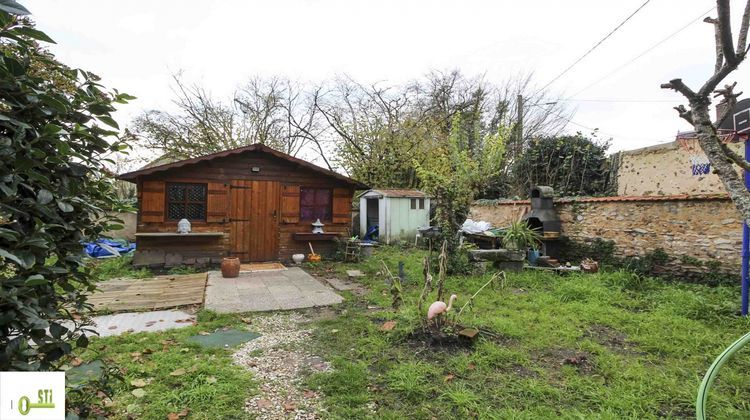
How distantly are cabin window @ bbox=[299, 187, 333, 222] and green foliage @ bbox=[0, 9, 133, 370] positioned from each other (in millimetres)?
7333

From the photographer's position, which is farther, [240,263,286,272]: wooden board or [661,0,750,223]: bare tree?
[240,263,286,272]: wooden board

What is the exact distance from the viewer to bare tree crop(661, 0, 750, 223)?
2080 mm

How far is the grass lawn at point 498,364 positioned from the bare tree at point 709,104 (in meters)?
1.55

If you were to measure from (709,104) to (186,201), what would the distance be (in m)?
8.64

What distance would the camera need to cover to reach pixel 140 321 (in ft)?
13.4

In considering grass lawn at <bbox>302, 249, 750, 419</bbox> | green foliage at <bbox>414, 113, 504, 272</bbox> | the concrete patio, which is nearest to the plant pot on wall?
green foliage at <bbox>414, 113, 504, 272</bbox>

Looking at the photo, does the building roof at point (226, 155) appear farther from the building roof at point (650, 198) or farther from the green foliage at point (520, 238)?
the building roof at point (650, 198)

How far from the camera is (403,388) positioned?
2.56 meters

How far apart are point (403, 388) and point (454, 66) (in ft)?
49.2

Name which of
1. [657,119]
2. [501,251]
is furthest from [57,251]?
[657,119]

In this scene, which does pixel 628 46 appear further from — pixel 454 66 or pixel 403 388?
pixel 403 388

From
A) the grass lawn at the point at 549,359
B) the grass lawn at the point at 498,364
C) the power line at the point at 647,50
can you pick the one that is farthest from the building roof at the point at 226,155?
the power line at the point at 647,50

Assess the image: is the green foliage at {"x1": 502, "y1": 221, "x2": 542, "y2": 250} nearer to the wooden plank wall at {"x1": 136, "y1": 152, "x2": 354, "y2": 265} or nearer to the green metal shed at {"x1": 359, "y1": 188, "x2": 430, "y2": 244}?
the wooden plank wall at {"x1": 136, "y1": 152, "x2": 354, "y2": 265}

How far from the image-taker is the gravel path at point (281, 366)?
233 centimetres
